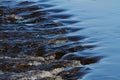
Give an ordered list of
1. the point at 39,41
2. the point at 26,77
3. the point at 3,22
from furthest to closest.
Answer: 1. the point at 3,22
2. the point at 39,41
3. the point at 26,77

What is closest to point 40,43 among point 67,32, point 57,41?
point 57,41

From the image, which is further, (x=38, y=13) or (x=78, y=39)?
(x=38, y=13)

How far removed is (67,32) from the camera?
10.5 m

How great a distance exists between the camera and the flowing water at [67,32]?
822 centimetres

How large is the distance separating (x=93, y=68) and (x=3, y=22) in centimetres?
449

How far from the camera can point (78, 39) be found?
984 cm

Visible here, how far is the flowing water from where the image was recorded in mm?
8219

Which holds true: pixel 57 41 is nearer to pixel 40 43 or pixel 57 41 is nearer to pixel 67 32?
pixel 40 43

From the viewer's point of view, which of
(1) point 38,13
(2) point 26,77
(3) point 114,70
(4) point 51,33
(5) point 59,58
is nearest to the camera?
(2) point 26,77

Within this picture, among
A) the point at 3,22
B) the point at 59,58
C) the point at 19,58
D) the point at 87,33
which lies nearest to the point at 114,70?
the point at 59,58

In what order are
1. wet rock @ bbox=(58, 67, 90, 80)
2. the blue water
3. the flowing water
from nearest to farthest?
wet rock @ bbox=(58, 67, 90, 80)
the blue water
the flowing water

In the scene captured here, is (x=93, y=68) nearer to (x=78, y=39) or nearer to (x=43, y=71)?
(x=43, y=71)

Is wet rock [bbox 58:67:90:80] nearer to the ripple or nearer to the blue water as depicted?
the ripple

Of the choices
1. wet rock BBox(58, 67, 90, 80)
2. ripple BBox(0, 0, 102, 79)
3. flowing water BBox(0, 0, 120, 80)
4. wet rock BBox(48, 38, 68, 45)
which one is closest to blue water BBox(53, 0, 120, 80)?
flowing water BBox(0, 0, 120, 80)
